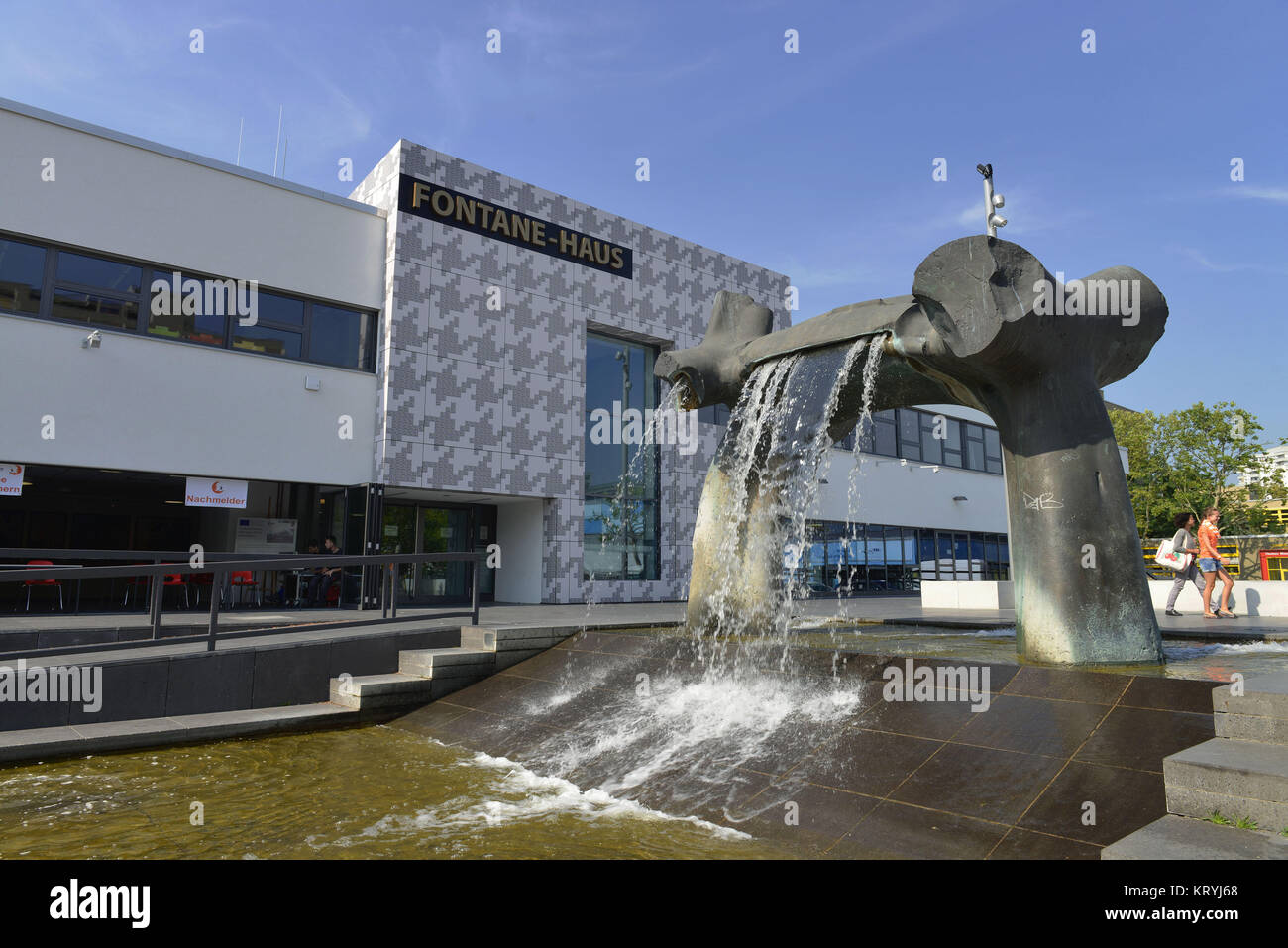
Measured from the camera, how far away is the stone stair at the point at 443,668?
7.49m

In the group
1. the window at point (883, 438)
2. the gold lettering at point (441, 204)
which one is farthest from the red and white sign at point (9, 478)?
the window at point (883, 438)

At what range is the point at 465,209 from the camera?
1853 cm

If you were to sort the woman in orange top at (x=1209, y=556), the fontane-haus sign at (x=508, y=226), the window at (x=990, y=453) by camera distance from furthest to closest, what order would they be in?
the window at (x=990, y=453) < the fontane-haus sign at (x=508, y=226) < the woman in orange top at (x=1209, y=556)

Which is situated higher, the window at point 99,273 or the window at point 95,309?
the window at point 99,273

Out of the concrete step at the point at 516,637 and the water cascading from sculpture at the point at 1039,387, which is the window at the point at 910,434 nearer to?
the water cascading from sculpture at the point at 1039,387

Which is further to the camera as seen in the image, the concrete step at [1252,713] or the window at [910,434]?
the window at [910,434]

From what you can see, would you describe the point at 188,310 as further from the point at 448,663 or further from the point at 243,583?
the point at 448,663

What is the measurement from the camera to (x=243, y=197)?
16.0 m

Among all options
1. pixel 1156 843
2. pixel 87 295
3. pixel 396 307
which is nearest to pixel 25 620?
pixel 87 295

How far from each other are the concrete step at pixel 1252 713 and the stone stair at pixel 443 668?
6.00m

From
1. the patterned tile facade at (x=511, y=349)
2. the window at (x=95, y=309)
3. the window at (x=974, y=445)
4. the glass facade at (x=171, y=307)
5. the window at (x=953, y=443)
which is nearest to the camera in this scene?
the glass facade at (x=171, y=307)

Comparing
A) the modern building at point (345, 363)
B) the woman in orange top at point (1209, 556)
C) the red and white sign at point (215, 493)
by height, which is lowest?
the woman in orange top at point (1209, 556)

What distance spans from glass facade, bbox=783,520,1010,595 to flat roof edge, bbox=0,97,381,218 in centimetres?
1583
